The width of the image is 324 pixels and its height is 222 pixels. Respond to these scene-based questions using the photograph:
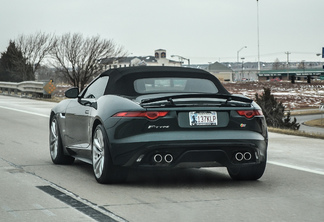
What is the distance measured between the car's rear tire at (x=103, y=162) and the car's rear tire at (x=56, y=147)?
73.7 inches

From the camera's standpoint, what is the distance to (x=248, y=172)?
8.47 m

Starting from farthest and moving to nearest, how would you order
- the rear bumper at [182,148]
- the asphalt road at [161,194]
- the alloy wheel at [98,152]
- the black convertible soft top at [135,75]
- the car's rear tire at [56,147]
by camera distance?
the car's rear tire at [56,147], the black convertible soft top at [135,75], the alloy wheel at [98,152], the rear bumper at [182,148], the asphalt road at [161,194]

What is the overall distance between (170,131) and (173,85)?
126 cm

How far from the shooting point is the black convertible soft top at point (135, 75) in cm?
857

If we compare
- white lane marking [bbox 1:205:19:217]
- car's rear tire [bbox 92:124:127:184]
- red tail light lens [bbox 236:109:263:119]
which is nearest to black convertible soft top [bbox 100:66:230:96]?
car's rear tire [bbox 92:124:127:184]

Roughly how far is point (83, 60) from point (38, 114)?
31.7m

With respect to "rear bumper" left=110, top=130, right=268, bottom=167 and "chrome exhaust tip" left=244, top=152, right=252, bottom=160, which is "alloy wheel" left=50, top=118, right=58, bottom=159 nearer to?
"rear bumper" left=110, top=130, right=268, bottom=167

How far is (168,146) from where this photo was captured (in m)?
7.62

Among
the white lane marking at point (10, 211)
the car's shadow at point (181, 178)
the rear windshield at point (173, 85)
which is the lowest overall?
the car's shadow at point (181, 178)

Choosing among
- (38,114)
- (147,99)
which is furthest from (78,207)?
(38,114)

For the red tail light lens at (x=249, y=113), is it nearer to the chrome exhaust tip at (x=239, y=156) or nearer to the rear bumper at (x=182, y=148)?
the rear bumper at (x=182, y=148)

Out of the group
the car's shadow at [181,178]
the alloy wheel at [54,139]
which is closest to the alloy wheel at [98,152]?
the car's shadow at [181,178]

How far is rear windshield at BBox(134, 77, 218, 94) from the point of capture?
8.60m

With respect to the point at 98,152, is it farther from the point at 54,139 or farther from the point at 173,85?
the point at 54,139
